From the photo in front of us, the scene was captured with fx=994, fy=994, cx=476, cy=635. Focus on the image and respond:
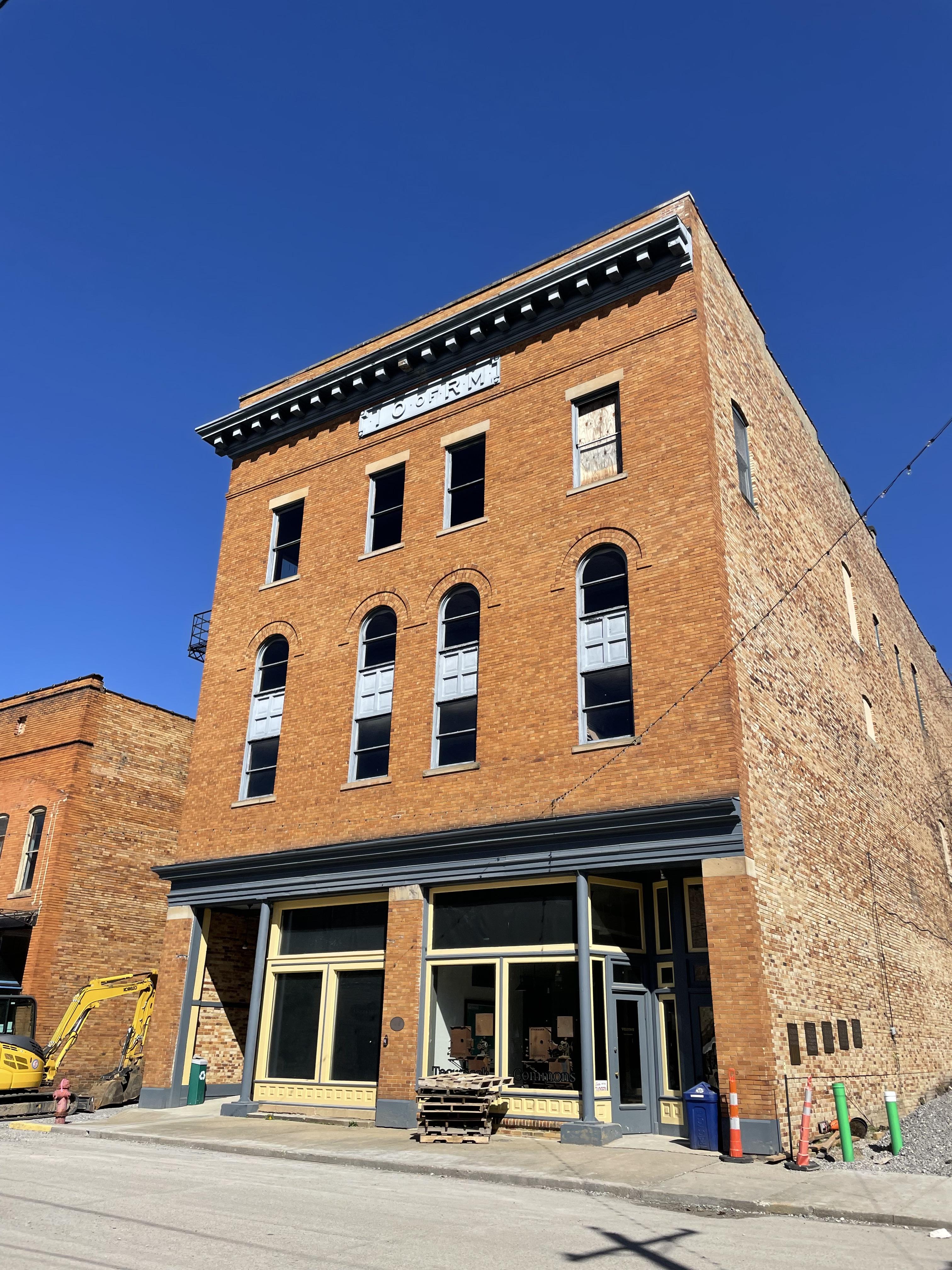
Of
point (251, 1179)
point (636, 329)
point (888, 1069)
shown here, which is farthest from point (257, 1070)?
point (636, 329)

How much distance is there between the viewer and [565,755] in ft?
53.7

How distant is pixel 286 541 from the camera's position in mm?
23219

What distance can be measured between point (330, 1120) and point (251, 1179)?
20.6ft

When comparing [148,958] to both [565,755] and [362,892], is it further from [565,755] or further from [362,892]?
[565,755]

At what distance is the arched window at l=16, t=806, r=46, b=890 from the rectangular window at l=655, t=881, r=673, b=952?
17.4m

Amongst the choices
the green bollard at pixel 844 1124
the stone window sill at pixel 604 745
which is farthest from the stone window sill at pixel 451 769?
the green bollard at pixel 844 1124

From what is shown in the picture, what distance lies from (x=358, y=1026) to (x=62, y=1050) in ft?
Result: 25.8

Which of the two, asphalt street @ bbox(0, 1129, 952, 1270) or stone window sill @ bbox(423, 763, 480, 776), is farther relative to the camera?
stone window sill @ bbox(423, 763, 480, 776)

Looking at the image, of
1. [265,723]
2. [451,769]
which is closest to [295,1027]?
[451,769]

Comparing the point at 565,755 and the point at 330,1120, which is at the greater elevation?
the point at 565,755

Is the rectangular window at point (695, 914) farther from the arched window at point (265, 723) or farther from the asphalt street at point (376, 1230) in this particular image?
the arched window at point (265, 723)

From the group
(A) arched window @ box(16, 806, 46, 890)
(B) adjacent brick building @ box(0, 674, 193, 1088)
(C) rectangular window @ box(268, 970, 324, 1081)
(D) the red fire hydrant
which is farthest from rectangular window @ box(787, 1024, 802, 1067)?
(A) arched window @ box(16, 806, 46, 890)

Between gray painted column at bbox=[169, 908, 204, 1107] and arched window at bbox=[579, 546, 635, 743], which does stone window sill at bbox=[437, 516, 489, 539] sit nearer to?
arched window at bbox=[579, 546, 635, 743]

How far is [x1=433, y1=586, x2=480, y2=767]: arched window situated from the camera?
59.7 ft
